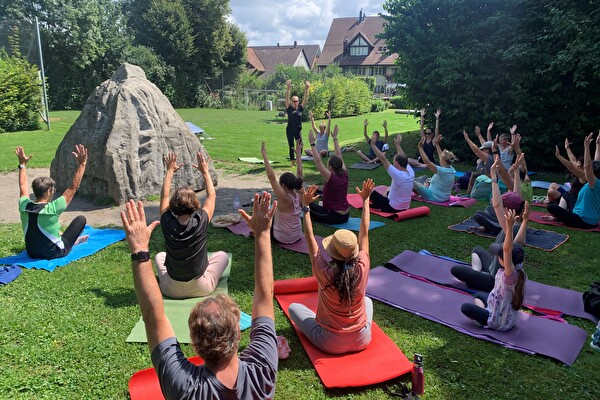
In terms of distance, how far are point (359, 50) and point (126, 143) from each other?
57.7 m

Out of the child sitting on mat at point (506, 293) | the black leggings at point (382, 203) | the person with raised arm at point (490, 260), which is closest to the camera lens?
the child sitting on mat at point (506, 293)

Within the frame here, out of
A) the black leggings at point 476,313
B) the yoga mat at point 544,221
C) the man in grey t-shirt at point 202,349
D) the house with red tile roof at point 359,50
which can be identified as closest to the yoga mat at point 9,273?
the man in grey t-shirt at point 202,349

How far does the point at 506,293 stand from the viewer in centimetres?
483

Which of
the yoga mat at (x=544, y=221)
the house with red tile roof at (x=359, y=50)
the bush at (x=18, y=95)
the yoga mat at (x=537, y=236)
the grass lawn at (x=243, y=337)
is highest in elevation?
the house with red tile roof at (x=359, y=50)

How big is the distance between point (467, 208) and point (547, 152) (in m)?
5.91

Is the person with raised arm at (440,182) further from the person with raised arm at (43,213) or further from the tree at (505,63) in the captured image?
the person with raised arm at (43,213)

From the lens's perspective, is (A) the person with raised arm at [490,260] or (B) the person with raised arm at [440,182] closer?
(A) the person with raised arm at [490,260]

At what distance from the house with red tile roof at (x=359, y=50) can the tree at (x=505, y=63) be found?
3985 centimetres

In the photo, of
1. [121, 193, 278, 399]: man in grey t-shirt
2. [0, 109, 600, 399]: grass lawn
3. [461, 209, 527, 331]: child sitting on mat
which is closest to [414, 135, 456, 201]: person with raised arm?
[0, 109, 600, 399]: grass lawn

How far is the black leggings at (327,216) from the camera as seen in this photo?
28.8ft

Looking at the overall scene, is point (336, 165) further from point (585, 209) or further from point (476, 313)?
point (585, 209)

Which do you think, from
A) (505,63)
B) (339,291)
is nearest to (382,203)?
(339,291)

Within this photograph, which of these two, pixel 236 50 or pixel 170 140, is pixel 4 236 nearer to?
pixel 170 140

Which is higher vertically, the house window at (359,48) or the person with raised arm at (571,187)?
the house window at (359,48)
